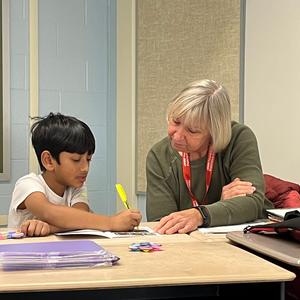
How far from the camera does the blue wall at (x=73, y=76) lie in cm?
320

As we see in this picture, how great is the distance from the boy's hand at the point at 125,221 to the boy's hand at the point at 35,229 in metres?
0.19

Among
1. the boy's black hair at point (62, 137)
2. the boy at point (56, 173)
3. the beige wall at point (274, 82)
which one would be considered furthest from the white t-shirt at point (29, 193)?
the beige wall at point (274, 82)

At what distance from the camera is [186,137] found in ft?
6.11

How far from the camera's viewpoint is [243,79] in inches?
109

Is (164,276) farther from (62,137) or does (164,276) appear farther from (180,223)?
(62,137)

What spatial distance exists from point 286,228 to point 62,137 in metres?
0.91

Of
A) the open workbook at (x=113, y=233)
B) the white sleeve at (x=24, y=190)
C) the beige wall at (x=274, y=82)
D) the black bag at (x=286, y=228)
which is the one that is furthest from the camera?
the beige wall at (x=274, y=82)

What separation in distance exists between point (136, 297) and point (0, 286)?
1.32 ft

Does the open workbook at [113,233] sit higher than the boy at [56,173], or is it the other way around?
the boy at [56,173]

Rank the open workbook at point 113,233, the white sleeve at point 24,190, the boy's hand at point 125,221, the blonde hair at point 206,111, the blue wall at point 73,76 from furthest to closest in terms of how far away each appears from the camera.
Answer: the blue wall at point 73,76, the blonde hair at point 206,111, the white sleeve at point 24,190, the boy's hand at point 125,221, the open workbook at point 113,233

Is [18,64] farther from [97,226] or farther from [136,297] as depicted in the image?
[136,297]

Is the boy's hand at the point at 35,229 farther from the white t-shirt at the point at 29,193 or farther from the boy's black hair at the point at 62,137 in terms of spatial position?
the boy's black hair at the point at 62,137

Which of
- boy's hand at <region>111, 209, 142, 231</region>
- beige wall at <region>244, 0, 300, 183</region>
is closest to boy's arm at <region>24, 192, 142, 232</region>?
boy's hand at <region>111, 209, 142, 231</region>

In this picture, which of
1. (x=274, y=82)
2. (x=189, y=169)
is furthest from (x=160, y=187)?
(x=274, y=82)
